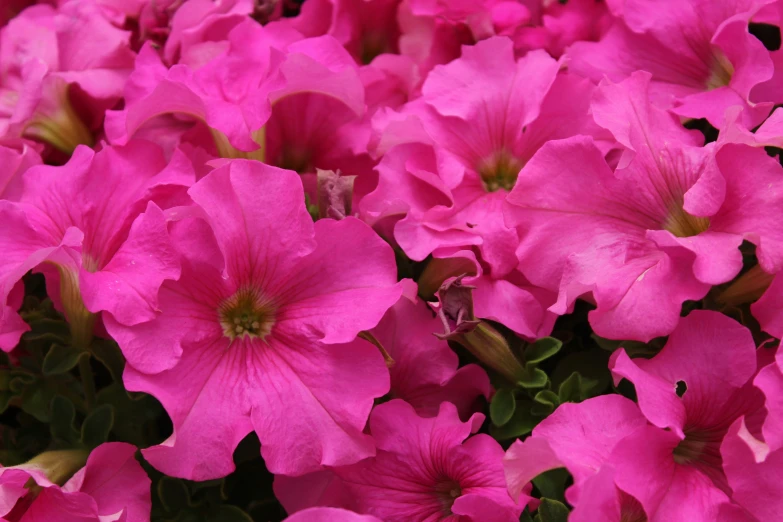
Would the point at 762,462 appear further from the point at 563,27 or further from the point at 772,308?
the point at 563,27

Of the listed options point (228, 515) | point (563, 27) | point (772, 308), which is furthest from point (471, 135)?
point (228, 515)

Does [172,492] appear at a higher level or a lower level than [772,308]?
lower

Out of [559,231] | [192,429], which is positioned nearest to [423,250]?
[559,231]

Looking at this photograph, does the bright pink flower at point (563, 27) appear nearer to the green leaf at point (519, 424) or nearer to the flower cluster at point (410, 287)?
the flower cluster at point (410, 287)

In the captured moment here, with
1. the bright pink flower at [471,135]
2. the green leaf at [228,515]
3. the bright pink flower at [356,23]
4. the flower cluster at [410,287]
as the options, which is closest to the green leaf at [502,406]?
the flower cluster at [410,287]

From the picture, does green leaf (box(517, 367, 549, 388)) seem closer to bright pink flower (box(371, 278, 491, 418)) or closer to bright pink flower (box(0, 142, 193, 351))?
bright pink flower (box(371, 278, 491, 418))

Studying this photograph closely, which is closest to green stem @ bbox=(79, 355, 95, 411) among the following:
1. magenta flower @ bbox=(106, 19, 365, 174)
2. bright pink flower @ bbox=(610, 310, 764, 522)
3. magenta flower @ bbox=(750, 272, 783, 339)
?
magenta flower @ bbox=(106, 19, 365, 174)
